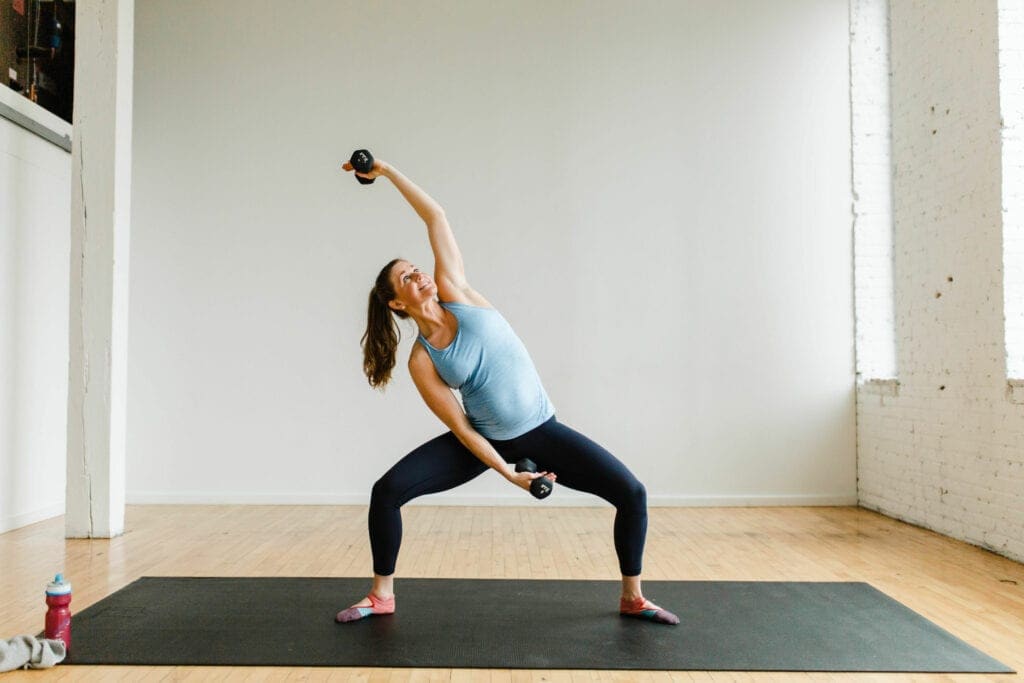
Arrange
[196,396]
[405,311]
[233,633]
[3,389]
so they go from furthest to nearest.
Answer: [196,396] < [3,389] < [405,311] < [233,633]

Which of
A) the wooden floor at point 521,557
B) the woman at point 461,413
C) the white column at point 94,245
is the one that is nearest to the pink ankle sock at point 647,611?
the woman at point 461,413

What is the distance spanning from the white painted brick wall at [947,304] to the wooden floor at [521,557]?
9.6 inches

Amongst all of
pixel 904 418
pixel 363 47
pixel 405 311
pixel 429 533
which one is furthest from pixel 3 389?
pixel 904 418

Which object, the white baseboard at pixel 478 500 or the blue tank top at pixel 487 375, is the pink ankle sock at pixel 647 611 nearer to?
the blue tank top at pixel 487 375

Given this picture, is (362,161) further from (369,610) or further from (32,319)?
(32,319)

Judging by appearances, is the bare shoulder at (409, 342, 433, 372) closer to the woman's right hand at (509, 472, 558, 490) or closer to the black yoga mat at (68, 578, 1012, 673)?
the woman's right hand at (509, 472, 558, 490)

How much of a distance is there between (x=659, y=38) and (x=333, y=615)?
4187 millimetres

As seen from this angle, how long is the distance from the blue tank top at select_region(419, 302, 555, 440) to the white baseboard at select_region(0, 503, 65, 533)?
109 inches

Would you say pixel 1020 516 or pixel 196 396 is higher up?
pixel 196 396

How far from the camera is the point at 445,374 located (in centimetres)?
279

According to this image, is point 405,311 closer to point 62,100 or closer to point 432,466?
point 432,466

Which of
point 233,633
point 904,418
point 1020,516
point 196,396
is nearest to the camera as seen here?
point 233,633

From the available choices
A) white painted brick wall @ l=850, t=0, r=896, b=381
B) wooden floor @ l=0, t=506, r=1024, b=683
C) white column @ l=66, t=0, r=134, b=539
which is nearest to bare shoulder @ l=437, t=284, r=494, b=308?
wooden floor @ l=0, t=506, r=1024, b=683

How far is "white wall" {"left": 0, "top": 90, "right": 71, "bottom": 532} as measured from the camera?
4.23 meters
